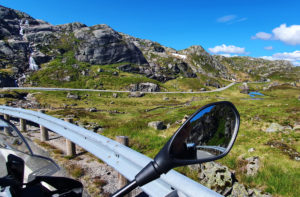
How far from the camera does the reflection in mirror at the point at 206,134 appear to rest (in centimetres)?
133

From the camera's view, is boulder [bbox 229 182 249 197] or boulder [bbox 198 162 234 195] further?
boulder [bbox 198 162 234 195]

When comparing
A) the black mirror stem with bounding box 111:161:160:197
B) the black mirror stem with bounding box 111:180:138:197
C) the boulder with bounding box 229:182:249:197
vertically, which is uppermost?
the black mirror stem with bounding box 111:161:160:197

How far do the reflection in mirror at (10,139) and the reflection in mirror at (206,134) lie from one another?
7.43 feet

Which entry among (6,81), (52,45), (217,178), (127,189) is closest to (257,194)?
(217,178)

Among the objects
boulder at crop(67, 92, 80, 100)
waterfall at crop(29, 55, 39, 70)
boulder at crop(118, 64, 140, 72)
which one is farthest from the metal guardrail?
boulder at crop(118, 64, 140, 72)

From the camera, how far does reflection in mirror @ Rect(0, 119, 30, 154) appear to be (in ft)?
7.71

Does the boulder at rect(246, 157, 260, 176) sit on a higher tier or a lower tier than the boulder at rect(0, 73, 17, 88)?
lower

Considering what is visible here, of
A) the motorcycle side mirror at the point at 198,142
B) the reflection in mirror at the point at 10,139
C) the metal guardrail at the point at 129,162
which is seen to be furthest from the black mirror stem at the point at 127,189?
the reflection in mirror at the point at 10,139

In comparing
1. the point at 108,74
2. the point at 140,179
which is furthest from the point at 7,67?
the point at 140,179

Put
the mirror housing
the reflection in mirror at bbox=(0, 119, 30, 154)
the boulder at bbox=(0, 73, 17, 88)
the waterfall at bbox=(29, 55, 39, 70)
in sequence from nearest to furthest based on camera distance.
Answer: the mirror housing
the reflection in mirror at bbox=(0, 119, 30, 154)
the boulder at bbox=(0, 73, 17, 88)
the waterfall at bbox=(29, 55, 39, 70)

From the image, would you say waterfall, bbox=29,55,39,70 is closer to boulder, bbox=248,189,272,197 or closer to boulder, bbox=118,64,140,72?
boulder, bbox=118,64,140,72

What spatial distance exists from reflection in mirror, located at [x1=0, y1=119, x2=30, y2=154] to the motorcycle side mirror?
1901mm

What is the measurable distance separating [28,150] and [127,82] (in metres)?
84.0

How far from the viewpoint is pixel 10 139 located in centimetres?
241
